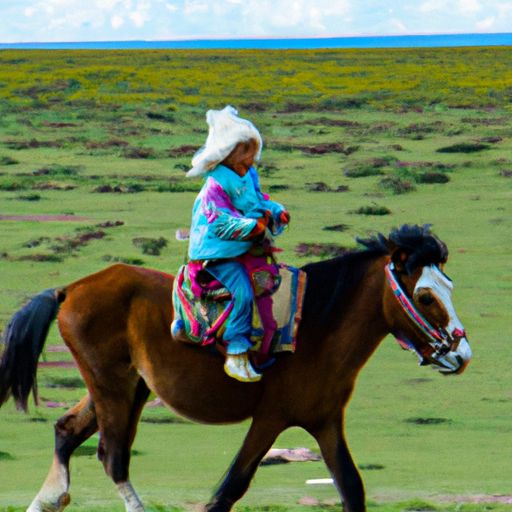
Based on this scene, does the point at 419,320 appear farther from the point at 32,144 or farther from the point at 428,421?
the point at 32,144

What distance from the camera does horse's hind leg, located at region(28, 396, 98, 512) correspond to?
21.2 ft

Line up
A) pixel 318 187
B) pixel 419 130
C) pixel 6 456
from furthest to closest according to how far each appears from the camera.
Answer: pixel 419 130 → pixel 318 187 → pixel 6 456

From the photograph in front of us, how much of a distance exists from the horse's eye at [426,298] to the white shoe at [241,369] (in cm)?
71

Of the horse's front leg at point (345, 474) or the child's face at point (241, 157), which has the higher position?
the child's face at point (241, 157)

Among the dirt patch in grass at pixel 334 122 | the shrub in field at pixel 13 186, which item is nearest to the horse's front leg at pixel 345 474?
the shrub in field at pixel 13 186

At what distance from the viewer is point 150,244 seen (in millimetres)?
18016

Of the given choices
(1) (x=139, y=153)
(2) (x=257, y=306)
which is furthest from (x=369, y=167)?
(2) (x=257, y=306)

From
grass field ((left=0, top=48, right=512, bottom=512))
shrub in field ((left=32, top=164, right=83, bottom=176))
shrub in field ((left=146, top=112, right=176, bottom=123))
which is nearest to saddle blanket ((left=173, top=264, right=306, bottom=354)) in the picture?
grass field ((left=0, top=48, right=512, bottom=512))

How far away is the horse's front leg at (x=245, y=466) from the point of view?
5.98 metres

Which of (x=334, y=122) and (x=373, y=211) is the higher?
(x=373, y=211)

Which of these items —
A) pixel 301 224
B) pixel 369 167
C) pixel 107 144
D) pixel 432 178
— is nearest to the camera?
pixel 301 224

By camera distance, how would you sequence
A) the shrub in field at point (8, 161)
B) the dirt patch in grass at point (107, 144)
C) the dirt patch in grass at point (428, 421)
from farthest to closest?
1. the dirt patch in grass at point (107, 144)
2. the shrub in field at point (8, 161)
3. the dirt patch in grass at point (428, 421)

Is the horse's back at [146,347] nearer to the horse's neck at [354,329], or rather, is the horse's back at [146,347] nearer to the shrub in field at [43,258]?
the horse's neck at [354,329]

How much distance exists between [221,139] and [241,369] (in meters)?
A: 0.93
